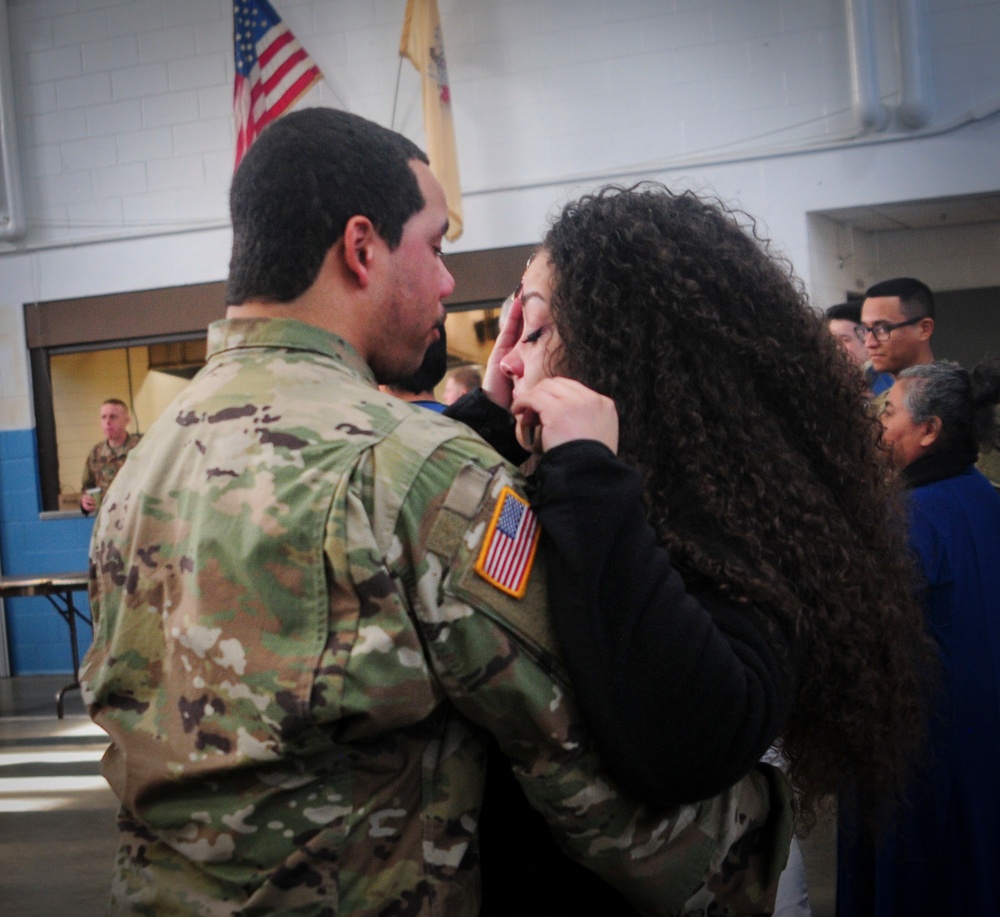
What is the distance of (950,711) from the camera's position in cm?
234

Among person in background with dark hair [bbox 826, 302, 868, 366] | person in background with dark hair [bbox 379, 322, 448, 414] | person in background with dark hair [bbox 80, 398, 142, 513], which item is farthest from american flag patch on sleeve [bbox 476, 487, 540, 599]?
person in background with dark hair [bbox 80, 398, 142, 513]

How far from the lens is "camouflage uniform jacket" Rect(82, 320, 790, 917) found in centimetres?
104

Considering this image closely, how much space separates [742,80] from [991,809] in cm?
480

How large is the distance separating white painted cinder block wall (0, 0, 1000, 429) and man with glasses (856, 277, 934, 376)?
5.57 feet

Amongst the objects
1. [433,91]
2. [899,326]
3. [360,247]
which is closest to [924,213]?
[899,326]

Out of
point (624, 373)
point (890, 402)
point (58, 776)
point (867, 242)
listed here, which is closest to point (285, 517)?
point (624, 373)

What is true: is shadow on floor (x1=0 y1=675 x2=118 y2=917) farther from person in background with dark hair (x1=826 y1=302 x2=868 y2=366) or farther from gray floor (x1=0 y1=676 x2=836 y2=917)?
person in background with dark hair (x1=826 y1=302 x2=868 y2=366)

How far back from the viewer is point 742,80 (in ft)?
20.1

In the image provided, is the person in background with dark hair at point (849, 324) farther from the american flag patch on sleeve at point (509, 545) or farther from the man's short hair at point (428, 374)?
the american flag patch on sleeve at point (509, 545)

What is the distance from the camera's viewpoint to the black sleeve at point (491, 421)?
5.48ft

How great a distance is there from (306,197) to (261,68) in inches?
227

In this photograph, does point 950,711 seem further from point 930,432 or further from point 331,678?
point 331,678

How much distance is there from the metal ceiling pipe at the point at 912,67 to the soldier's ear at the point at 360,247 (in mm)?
5288

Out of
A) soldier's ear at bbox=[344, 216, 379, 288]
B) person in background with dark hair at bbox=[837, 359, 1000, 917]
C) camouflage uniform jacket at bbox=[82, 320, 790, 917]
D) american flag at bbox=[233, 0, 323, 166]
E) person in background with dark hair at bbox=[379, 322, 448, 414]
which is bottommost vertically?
person in background with dark hair at bbox=[837, 359, 1000, 917]
